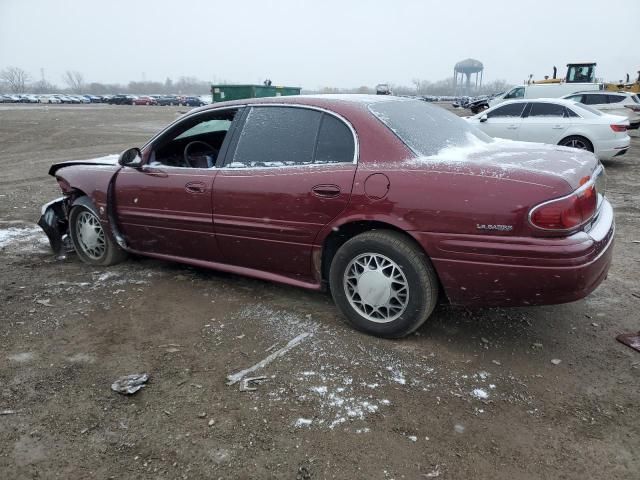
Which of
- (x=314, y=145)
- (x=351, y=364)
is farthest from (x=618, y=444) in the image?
(x=314, y=145)

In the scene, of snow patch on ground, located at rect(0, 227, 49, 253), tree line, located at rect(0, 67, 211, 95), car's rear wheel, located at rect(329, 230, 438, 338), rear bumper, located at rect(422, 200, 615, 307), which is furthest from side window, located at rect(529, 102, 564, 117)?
tree line, located at rect(0, 67, 211, 95)

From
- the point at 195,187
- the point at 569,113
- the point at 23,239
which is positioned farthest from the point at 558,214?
the point at 569,113

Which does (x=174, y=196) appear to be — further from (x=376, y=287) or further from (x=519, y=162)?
(x=519, y=162)

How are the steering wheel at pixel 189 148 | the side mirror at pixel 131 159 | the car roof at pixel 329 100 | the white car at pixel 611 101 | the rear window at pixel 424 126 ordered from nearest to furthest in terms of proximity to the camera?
the rear window at pixel 424 126
the car roof at pixel 329 100
the side mirror at pixel 131 159
the steering wheel at pixel 189 148
the white car at pixel 611 101

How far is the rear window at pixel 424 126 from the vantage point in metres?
3.23

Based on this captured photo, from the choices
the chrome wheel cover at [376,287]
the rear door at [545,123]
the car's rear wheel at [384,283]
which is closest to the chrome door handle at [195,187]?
the car's rear wheel at [384,283]

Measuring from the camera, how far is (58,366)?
120 inches

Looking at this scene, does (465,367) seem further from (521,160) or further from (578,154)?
(578,154)

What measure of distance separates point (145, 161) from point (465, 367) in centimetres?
307

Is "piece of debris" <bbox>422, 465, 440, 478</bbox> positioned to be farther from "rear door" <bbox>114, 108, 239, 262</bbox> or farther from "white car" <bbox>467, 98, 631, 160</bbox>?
"white car" <bbox>467, 98, 631, 160</bbox>

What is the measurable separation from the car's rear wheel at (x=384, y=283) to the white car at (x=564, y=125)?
24.8 ft

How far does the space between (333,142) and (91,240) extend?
2750 mm

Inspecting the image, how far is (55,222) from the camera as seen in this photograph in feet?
16.6

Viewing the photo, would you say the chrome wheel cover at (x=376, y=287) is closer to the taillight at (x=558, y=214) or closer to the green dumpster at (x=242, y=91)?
the taillight at (x=558, y=214)
